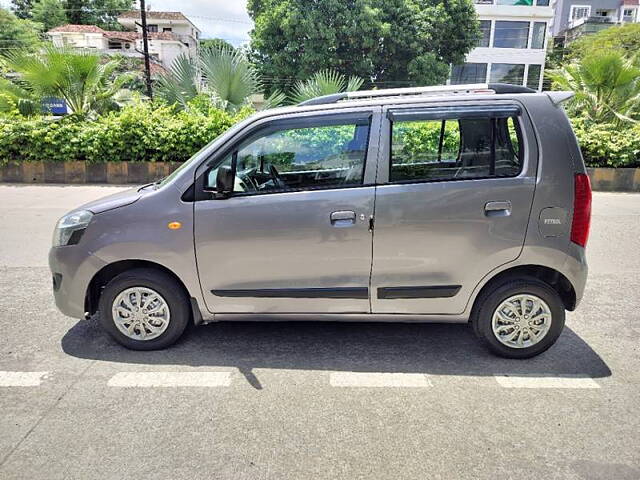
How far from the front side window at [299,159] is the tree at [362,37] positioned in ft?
90.0

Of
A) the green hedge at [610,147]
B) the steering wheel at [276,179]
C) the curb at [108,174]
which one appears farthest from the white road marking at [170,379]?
the green hedge at [610,147]

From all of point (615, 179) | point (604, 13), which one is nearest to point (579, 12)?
point (604, 13)

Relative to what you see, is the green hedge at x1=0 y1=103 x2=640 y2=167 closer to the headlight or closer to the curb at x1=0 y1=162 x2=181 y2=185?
the curb at x1=0 y1=162 x2=181 y2=185

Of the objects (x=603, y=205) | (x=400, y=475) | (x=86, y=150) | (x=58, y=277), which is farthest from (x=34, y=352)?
(x=603, y=205)

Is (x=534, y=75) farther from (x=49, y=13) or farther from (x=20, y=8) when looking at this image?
(x=20, y=8)

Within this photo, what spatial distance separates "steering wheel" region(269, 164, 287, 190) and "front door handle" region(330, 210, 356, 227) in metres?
0.45

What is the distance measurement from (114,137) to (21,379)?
390 inches

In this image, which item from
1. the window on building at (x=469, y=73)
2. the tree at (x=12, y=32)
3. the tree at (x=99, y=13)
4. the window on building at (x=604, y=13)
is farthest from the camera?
the tree at (x=99, y=13)

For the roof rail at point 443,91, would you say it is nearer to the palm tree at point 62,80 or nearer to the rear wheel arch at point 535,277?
the rear wheel arch at point 535,277

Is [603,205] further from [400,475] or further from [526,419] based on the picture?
[400,475]

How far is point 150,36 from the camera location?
58844mm

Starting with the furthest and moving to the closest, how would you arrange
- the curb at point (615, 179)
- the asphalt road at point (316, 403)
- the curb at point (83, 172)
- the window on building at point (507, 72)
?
1. the window on building at point (507, 72)
2. the curb at point (83, 172)
3. the curb at point (615, 179)
4. the asphalt road at point (316, 403)

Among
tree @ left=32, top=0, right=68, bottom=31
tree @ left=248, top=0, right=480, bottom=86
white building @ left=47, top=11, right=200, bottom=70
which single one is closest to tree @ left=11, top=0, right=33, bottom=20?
tree @ left=32, top=0, right=68, bottom=31

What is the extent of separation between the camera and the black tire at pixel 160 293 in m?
3.77
